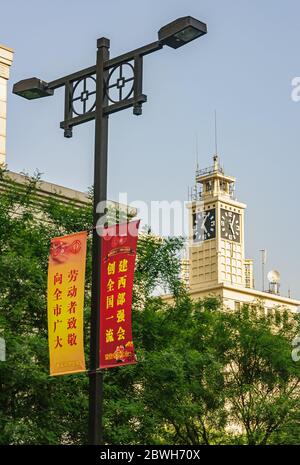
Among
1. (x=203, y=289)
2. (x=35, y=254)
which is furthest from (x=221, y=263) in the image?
(x=35, y=254)

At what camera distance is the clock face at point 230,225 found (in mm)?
135250

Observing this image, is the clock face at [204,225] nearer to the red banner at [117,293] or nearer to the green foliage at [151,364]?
the green foliage at [151,364]

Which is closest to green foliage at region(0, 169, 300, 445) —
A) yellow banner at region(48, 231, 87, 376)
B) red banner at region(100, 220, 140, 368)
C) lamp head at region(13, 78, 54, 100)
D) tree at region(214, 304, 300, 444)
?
tree at region(214, 304, 300, 444)

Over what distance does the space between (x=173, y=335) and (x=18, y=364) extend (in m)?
6.29

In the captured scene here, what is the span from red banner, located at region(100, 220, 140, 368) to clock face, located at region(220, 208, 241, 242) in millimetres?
122712

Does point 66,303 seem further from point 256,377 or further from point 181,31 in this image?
point 256,377

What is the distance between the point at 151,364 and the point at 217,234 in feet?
373

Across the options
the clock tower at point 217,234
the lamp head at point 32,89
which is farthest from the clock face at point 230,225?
the lamp head at point 32,89

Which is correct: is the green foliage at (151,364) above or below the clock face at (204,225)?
below

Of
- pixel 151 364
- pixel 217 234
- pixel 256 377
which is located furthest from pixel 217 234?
pixel 151 364

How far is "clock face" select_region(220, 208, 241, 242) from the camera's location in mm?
135250

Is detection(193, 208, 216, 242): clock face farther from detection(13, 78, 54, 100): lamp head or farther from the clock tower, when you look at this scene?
detection(13, 78, 54, 100): lamp head

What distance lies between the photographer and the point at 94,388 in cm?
1163

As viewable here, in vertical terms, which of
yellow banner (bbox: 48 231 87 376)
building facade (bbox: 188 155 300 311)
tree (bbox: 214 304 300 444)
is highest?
building facade (bbox: 188 155 300 311)
